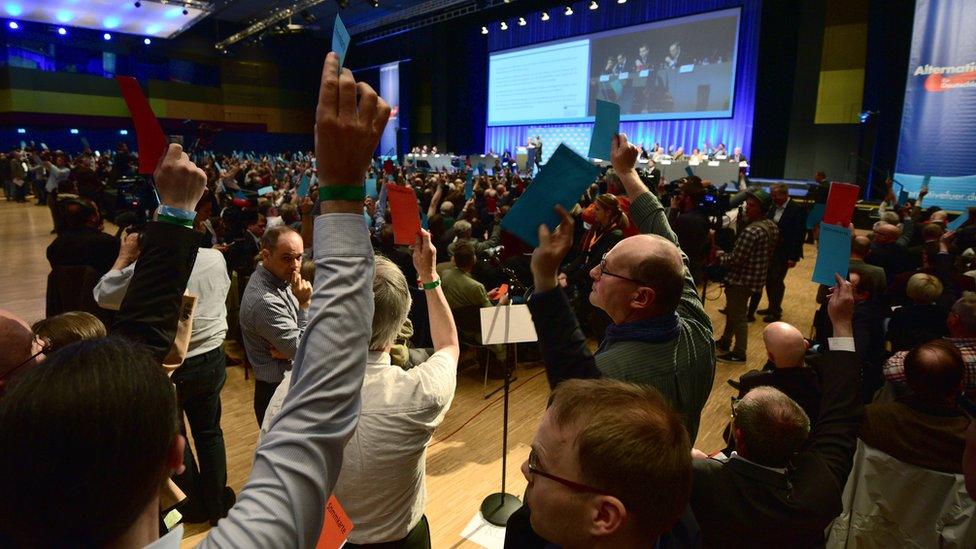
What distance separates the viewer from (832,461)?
1.54m

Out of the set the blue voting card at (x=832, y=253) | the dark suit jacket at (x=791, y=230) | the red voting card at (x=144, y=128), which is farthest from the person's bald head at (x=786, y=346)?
the dark suit jacket at (x=791, y=230)

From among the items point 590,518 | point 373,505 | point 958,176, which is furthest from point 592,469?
point 958,176

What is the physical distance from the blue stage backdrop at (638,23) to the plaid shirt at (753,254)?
10.1 m

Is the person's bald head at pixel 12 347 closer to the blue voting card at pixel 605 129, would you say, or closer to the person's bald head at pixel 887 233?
the blue voting card at pixel 605 129

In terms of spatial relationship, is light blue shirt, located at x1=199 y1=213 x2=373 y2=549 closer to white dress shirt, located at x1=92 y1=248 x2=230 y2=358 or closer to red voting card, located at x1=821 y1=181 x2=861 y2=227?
red voting card, located at x1=821 y1=181 x2=861 y2=227

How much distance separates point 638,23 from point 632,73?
140cm

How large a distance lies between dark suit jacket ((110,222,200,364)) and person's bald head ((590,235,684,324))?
107 cm

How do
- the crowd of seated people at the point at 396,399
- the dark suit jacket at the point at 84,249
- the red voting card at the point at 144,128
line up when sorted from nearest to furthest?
the crowd of seated people at the point at 396,399
the red voting card at the point at 144,128
the dark suit jacket at the point at 84,249

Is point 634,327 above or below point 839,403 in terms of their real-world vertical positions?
above

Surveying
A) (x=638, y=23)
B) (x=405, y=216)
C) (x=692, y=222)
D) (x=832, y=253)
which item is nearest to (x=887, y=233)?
(x=692, y=222)

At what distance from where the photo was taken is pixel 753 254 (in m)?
5.01

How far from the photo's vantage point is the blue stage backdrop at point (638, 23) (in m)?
13.5

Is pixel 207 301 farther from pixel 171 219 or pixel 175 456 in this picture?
pixel 175 456

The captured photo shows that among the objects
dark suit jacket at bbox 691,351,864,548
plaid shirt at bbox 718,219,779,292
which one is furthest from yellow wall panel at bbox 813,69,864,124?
dark suit jacket at bbox 691,351,864,548
